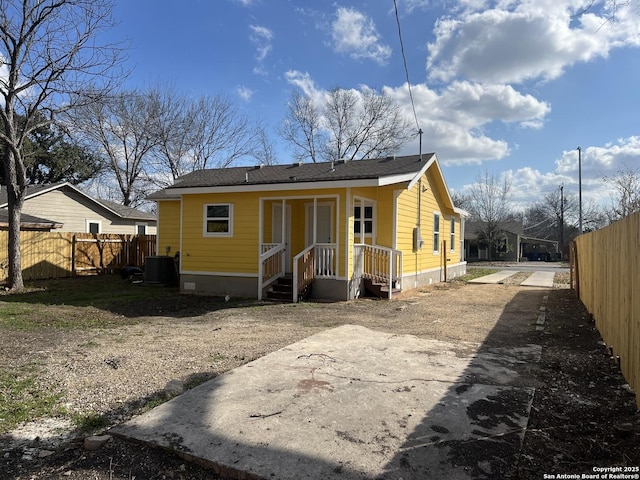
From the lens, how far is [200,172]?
16.6 metres

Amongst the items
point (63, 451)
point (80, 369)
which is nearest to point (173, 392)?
point (63, 451)

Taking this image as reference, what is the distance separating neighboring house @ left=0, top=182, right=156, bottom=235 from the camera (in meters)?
21.2

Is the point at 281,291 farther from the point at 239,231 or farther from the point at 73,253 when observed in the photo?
the point at 73,253

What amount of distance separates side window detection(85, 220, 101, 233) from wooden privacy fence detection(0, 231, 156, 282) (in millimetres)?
5912

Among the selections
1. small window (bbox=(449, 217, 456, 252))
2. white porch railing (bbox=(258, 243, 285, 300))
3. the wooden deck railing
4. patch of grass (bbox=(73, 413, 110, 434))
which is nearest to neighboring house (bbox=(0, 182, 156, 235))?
white porch railing (bbox=(258, 243, 285, 300))

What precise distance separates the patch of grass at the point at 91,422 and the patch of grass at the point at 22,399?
327 millimetres

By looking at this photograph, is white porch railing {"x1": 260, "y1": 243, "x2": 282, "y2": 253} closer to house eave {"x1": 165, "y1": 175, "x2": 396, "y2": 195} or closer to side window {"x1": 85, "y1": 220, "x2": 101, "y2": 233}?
house eave {"x1": 165, "y1": 175, "x2": 396, "y2": 195}

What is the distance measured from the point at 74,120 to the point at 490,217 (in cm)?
3845

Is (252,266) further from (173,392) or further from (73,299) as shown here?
(173,392)

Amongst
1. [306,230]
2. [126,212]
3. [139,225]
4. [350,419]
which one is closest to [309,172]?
[306,230]

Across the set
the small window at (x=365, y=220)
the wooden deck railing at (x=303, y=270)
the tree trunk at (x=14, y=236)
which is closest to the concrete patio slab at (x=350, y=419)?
the wooden deck railing at (x=303, y=270)

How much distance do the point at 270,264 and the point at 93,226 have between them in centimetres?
1700

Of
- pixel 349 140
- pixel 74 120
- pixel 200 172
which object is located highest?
pixel 349 140

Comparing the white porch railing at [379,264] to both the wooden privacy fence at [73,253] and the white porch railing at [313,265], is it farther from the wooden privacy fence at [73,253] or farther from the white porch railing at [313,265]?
the wooden privacy fence at [73,253]
